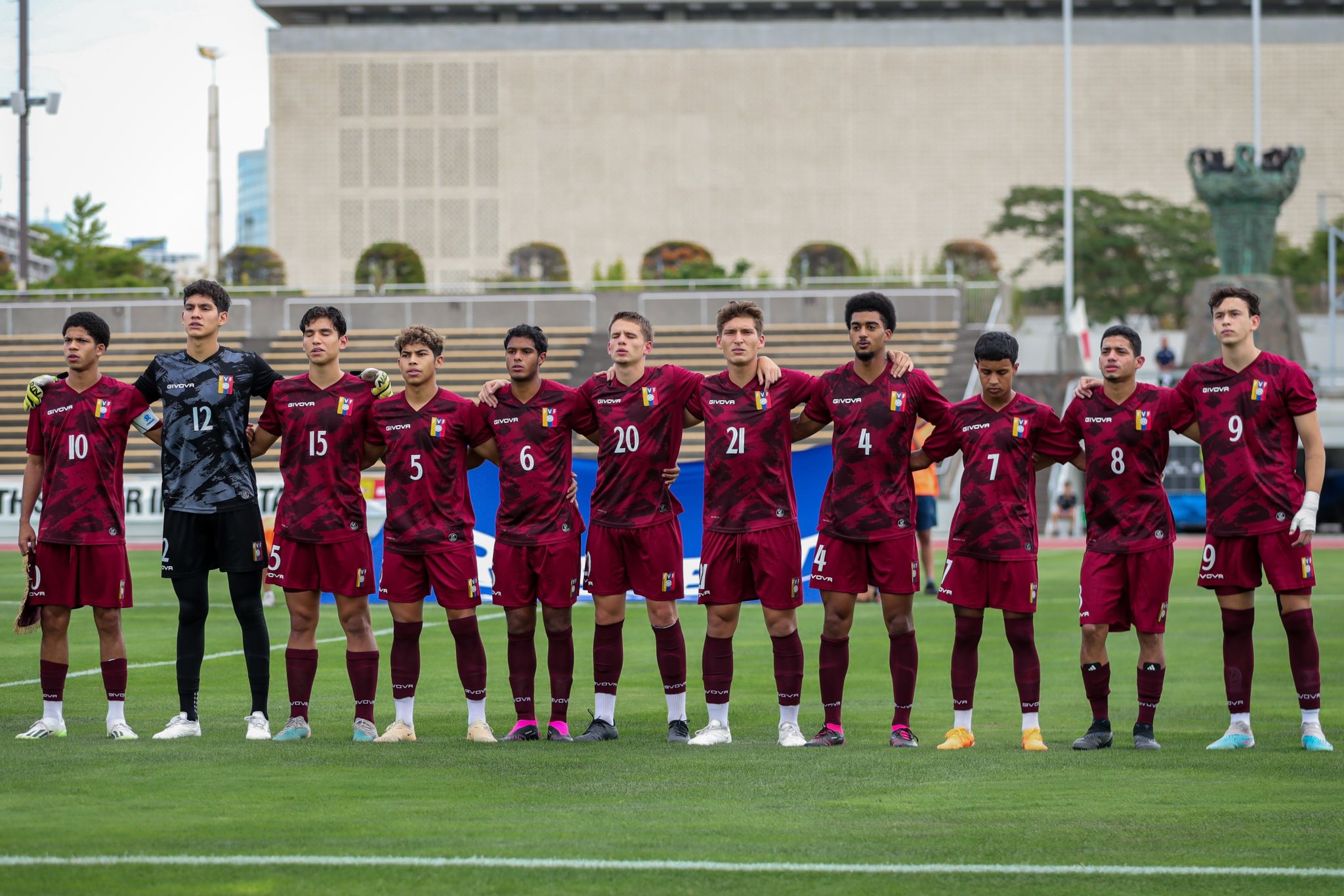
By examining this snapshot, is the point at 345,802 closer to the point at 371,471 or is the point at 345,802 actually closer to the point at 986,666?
the point at 986,666

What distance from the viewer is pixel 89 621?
14.9 meters

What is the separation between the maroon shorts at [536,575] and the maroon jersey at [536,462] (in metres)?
0.05

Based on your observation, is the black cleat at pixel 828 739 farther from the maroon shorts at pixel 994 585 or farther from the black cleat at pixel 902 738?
the maroon shorts at pixel 994 585

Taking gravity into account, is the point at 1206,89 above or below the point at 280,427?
above

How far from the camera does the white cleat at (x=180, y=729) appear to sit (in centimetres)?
800

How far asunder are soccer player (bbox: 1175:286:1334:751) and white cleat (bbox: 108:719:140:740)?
535 centimetres

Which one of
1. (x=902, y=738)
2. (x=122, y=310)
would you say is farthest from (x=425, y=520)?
(x=122, y=310)

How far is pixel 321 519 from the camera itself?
27.0 feet

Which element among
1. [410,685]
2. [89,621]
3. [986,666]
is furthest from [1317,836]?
[89,621]

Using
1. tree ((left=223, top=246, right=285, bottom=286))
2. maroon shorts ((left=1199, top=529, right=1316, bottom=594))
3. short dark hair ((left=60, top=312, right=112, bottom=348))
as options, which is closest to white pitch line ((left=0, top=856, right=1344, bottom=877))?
maroon shorts ((left=1199, top=529, right=1316, bottom=594))

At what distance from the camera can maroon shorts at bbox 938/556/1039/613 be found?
26.3 feet

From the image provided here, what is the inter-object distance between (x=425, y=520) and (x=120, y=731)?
184 cm

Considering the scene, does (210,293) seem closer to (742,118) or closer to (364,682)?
(364,682)

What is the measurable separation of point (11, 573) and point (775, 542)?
15.8 m
